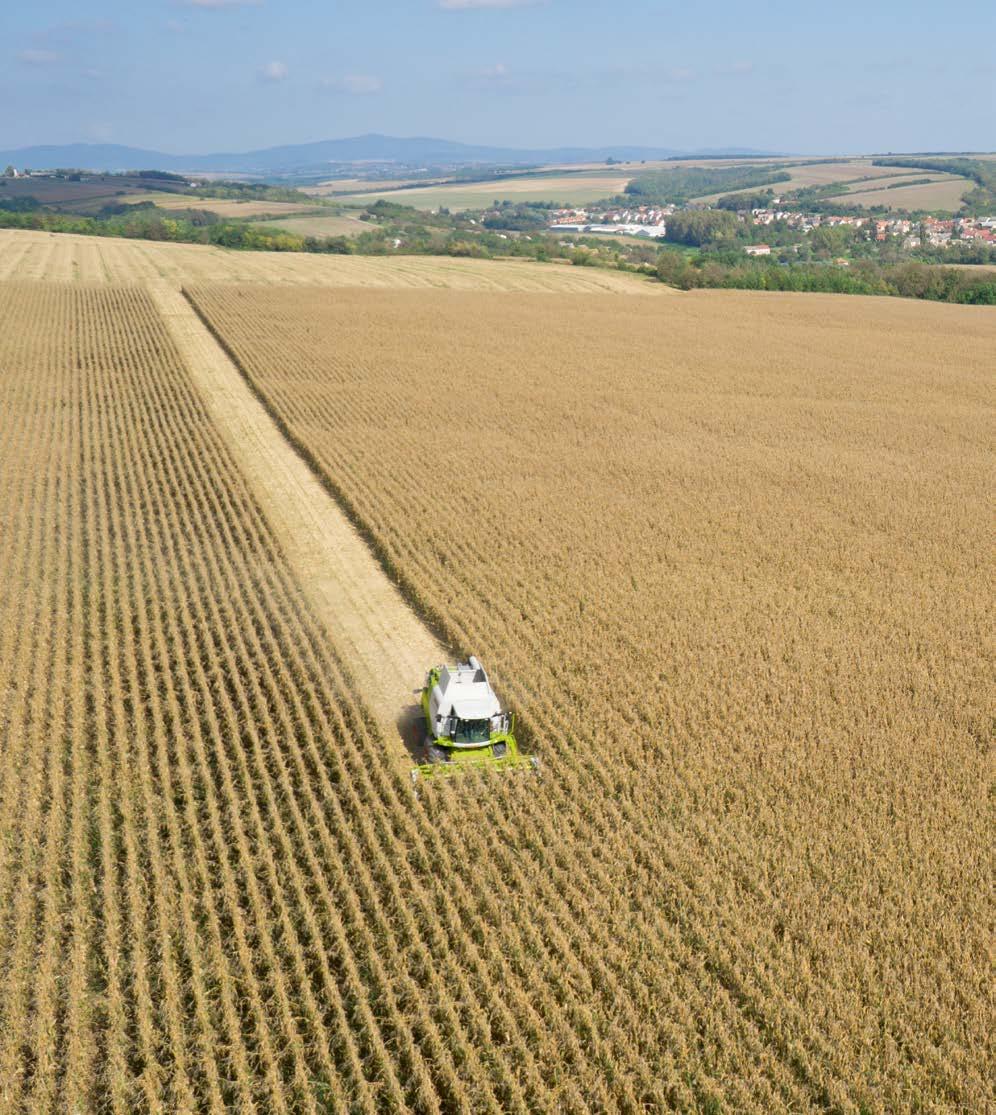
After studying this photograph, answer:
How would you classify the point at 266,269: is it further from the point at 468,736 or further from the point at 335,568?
the point at 468,736

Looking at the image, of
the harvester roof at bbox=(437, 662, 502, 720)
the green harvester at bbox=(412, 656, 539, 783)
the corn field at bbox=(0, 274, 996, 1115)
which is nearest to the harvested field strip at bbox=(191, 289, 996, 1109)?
the corn field at bbox=(0, 274, 996, 1115)

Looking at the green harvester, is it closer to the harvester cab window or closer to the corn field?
the harvester cab window

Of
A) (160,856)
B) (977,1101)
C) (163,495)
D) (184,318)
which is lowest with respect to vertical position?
(977,1101)

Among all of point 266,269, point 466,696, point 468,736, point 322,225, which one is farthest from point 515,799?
point 322,225

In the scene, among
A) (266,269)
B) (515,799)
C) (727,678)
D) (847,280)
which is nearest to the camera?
(515,799)

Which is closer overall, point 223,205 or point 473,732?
point 473,732

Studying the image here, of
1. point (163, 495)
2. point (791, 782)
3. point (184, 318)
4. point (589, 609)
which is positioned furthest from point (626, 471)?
point (184, 318)

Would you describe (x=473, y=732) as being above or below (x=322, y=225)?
below

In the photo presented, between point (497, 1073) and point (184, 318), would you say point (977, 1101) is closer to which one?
point (497, 1073)
